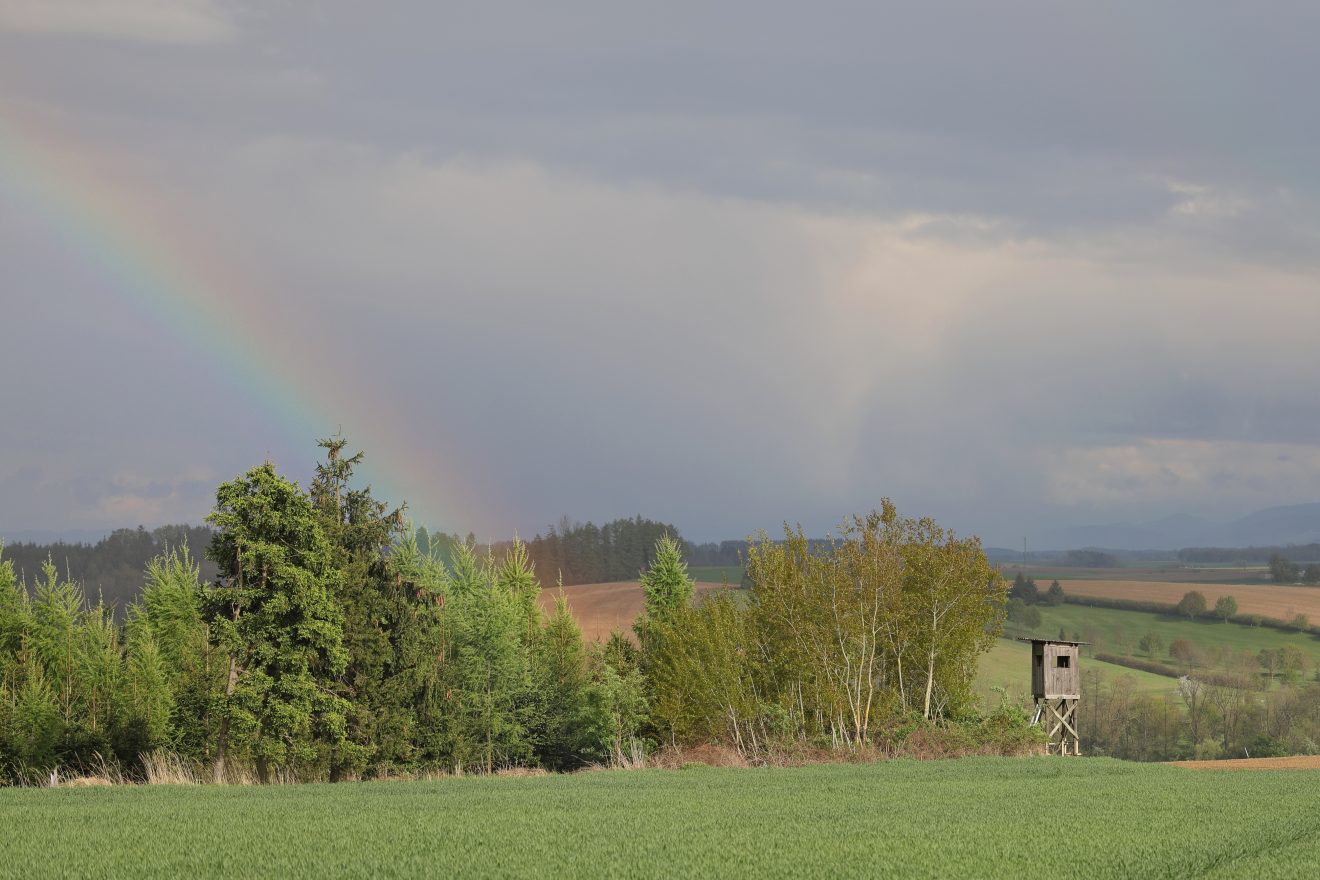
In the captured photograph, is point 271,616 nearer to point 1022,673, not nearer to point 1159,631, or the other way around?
point 1022,673

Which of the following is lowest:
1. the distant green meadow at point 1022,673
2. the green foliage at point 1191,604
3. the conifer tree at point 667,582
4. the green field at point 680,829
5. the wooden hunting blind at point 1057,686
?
the distant green meadow at point 1022,673

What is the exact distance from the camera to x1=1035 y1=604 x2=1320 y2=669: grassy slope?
150 meters

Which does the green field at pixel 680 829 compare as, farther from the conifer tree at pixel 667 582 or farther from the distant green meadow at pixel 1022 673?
the distant green meadow at pixel 1022 673

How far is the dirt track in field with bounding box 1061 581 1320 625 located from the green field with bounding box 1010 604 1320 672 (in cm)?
534

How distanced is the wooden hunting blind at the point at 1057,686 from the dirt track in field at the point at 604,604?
55.5 m

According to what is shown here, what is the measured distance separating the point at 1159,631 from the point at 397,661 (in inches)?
5153

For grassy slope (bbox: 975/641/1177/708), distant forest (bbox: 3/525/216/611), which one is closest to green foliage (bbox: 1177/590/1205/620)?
grassy slope (bbox: 975/641/1177/708)

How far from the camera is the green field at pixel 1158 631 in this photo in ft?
492

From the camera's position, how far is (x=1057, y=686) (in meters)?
58.4

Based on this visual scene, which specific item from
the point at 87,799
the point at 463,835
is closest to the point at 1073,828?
the point at 463,835

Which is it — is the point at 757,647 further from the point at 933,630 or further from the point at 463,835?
the point at 463,835

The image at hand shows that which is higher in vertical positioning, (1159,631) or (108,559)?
(108,559)

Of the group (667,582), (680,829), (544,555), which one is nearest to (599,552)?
(544,555)

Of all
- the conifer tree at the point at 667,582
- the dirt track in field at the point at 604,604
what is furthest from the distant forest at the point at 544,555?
the conifer tree at the point at 667,582
